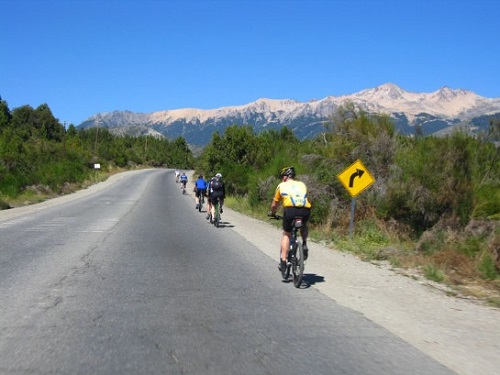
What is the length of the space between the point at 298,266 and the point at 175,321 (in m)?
2.90

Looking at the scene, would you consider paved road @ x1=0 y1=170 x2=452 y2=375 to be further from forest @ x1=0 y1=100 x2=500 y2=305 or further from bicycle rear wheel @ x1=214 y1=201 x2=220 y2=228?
bicycle rear wheel @ x1=214 y1=201 x2=220 y2=228

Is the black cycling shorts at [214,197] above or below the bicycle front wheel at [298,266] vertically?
above

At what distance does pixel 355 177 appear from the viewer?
15133 mm

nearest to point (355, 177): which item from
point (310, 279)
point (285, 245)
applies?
point (310, 279)

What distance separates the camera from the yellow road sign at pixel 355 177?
1505cm

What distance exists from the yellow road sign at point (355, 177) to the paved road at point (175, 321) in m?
3.93

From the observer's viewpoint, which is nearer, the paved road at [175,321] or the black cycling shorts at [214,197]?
the paved road at [175,321]

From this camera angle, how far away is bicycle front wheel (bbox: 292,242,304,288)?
882cm

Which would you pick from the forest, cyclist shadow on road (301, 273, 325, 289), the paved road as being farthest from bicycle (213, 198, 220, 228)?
cyclist shadow on road (301, 273, 325, 289)

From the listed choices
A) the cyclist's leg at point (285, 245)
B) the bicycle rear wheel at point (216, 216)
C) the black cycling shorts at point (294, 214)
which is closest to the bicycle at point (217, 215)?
the bicycle rear wheel at point (216, 216)

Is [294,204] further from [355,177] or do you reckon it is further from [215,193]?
[215,193]

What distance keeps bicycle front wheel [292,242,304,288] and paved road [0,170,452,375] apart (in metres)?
0.16

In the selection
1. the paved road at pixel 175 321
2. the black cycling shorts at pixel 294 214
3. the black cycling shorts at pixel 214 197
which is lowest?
the paved road at pixel 175 321

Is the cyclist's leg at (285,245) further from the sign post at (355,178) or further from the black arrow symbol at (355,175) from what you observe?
the black arrow symbol at (355,175)
